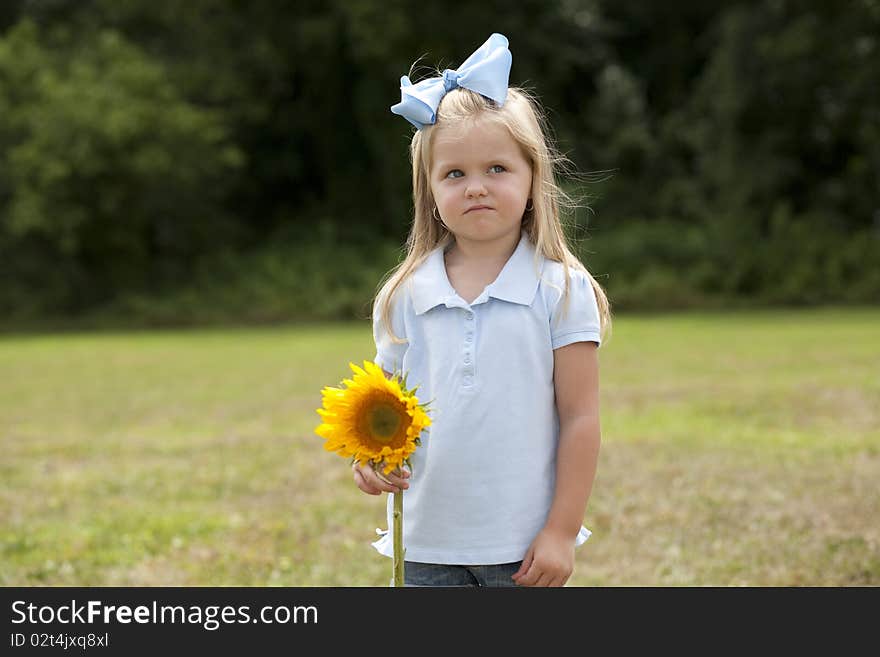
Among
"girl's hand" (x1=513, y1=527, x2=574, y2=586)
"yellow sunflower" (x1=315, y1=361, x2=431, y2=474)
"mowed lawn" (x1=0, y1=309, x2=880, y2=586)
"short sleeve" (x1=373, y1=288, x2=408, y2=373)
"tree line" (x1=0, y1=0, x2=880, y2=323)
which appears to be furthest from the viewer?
"tree line" (x1=0, y1=0, x2=880, y2=323)

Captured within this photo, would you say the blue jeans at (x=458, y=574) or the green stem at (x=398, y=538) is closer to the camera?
the green stem at (x=398, y=538)

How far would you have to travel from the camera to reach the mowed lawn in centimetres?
449

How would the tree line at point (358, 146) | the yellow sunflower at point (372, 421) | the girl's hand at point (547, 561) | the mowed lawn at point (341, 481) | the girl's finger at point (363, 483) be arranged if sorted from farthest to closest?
1. the tree line at point (358, 146)
2. the mowed lawn at point (341, 481)
3. the girl's hand at point (547, 561)
4. the girl's finger at point (363, 483)
5. the yellow sunflower at point (372, 421)

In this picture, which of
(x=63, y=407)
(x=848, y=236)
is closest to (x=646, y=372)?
(x=63, y=407)

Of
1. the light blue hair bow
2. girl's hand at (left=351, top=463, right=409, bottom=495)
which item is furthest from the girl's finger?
the light blue hair bow

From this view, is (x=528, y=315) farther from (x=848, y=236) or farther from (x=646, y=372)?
(x=848, y=236)

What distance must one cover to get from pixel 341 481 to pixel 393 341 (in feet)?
12.6

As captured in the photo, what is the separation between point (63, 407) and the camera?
10.5 meters

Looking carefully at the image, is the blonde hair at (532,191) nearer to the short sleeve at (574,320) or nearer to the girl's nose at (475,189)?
the short sleeve at (574,320)

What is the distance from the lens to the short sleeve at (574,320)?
8.21 feet

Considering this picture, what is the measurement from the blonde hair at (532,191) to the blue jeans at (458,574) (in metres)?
0.51
